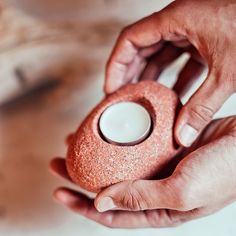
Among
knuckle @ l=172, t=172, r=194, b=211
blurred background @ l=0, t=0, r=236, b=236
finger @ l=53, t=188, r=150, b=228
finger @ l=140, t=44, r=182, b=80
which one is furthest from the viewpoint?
blurred background @ l=0, t=0, r=236, b=236

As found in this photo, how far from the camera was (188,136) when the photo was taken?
67 cm

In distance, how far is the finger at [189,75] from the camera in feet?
2.84

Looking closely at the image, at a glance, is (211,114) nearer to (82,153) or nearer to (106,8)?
(82,153)

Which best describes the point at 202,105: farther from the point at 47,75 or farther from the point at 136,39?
the point at 47,75

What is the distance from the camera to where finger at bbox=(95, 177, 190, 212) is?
0.62 meters

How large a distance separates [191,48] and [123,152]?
0.27 meters

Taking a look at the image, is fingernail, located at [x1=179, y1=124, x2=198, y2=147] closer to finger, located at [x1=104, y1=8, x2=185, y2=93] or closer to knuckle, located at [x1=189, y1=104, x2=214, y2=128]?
knuckle, located at [x1=189, y1=104, x2=214, y2=128]

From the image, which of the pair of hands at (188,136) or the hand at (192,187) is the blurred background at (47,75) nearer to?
the pair of hands at (188,136)

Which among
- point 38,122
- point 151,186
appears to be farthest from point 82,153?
point 38,122

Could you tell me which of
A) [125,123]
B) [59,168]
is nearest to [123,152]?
[125,123]

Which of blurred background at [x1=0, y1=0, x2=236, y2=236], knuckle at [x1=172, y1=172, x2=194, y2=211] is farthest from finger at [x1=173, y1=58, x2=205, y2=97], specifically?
knuckle at [x1=172, y1=172, x2=194, y2=211]

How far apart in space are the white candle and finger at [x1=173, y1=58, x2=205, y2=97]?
0.20 metres

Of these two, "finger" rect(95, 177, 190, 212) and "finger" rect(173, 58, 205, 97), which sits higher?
"finger" rect(173, 58, 205, 97)

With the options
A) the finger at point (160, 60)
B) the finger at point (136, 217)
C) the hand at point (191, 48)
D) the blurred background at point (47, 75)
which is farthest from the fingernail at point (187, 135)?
the blurred background at point (47, 75)
